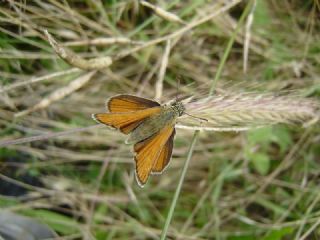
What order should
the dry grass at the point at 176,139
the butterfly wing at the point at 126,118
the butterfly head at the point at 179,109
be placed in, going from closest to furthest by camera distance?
the butterfly wing at the point at 126,118
the butterfly head at the point at 179,109
the dry grass at the point at 176,139

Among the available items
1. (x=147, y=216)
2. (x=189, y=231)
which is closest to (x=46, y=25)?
(x=147, y=216)

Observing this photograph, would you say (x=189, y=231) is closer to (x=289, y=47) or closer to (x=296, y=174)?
(x=296, y=174)

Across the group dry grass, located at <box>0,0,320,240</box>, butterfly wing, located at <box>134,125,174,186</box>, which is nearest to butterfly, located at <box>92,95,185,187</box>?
butterfly wing, located at <box>134,125,174,186</box>

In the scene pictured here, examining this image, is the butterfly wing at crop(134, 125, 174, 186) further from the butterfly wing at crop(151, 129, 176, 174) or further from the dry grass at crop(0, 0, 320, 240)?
the dry grass at crop(0, 0, 320, 240)

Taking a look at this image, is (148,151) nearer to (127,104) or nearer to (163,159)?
(163,159)

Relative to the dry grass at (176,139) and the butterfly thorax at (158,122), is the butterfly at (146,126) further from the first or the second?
the dry grass at (176,139)

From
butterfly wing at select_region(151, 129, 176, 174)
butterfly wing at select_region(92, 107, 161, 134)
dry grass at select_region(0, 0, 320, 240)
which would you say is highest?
dry grass at select_region(0, 0, 320, 240)

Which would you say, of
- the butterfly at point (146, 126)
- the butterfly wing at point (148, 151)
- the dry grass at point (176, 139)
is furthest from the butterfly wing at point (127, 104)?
the dry grass at point (176, 139)

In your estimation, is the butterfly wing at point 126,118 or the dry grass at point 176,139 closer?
the butterfly wing at point 126,118
